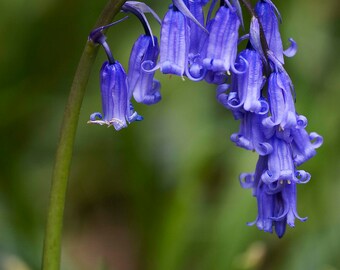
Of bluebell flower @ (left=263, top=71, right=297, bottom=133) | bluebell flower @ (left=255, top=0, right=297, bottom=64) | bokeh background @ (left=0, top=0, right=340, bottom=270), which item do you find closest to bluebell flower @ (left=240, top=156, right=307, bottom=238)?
bluebell flower @ (left=263, top=71, right=297, bottom=133)

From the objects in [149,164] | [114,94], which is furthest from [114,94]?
[149,164]

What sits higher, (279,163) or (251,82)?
(251,82)

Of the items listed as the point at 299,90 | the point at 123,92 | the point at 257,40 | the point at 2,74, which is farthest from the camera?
the point at 2,74

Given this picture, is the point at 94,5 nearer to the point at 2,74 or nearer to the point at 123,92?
the point at 2,74

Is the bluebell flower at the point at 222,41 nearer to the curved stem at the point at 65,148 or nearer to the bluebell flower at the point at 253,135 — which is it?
the bluebell flower at the point at 253,135

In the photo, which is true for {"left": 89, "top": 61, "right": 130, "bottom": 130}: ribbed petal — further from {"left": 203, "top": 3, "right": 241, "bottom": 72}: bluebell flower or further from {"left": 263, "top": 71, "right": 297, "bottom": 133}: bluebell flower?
{"left": 263, "top": 71, "right": 297, "bottom": 133}: bluebell flower

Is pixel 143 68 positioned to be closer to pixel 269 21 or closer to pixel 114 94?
pixel 114 94

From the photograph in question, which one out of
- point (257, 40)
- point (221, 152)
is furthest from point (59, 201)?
point (221, 152)
